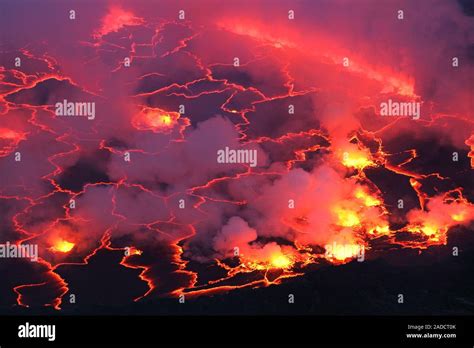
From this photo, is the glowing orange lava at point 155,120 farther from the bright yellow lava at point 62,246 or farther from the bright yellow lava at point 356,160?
the bright yellow lava at point 356,160

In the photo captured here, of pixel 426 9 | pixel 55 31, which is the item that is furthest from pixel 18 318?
pixel 426 9

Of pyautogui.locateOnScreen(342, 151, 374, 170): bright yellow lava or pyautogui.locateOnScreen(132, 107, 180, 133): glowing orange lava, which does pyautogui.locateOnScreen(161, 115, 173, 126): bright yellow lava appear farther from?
pyautogui.locateOnScreen(342, 151, 374, 170): bright yellow lava

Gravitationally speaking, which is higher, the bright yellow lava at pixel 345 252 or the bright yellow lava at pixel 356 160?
the bright yellow lava at pixel 356 160

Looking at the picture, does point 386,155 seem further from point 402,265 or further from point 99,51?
point 99,51

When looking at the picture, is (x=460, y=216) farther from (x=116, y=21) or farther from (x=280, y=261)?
(x=116, y=21)

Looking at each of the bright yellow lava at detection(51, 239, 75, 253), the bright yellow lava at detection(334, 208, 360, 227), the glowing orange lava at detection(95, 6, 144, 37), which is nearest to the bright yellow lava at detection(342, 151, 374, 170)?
the bright yellow lava at detection(334, 208, 360, 227)

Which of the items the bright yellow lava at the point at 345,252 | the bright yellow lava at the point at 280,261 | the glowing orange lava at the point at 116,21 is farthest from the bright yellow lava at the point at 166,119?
the bright yellow lava at the point at 345,252

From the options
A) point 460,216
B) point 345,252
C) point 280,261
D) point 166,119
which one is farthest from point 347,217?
point 166,119
